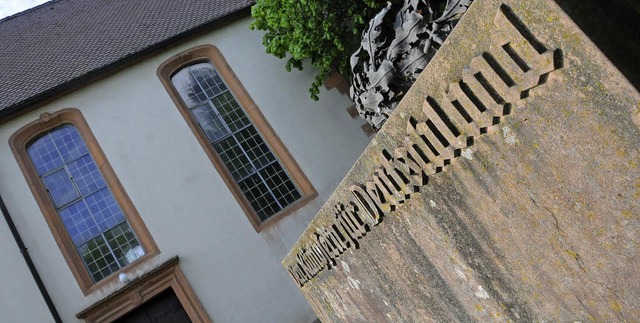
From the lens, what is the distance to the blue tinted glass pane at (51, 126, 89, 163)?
42.3 feet

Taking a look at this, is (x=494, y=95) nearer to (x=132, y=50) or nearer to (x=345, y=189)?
(x=345, y=189)

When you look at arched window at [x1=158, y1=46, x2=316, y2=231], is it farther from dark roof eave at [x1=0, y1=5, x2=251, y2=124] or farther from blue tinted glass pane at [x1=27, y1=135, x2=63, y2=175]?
blue tinted glass pane at [x1=27, y1=135, x2=63, y2=175]

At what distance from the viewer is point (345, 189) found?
4.25 metres

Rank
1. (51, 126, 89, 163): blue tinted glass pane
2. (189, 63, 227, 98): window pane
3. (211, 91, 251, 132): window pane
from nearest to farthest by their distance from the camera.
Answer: (51, 126, 89, 163): blue tinted glass pane
(211, 91, 251, 132): window pane
(189, 63, 227, 98): window pane

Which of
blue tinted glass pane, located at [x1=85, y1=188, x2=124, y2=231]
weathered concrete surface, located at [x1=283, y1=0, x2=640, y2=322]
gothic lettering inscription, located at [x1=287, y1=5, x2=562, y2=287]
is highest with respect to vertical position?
blue tinted glass pane, located at [x1=85, y1=188, x2=124, y2=231]

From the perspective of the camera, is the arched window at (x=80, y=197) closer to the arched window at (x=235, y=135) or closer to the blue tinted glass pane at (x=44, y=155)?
the blue tinted glass pane at (x=44, y=155)

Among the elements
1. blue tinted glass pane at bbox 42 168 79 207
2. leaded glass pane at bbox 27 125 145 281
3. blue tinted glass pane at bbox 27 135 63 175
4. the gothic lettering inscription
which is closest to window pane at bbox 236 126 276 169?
leaded glass pane at bbox 27 125 145 281

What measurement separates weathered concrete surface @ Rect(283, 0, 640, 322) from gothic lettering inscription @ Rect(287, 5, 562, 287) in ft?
0.07

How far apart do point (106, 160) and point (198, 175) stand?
183 centimetres

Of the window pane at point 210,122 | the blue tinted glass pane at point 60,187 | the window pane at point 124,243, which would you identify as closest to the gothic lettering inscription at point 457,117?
the window pane at point 124,243

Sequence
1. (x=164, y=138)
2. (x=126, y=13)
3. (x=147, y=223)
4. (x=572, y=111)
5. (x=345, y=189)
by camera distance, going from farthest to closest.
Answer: (x=126, y=13) < (x=164, y=138) < (x=147, y=223) < (x=345, y=189) < (x=572, y=111)

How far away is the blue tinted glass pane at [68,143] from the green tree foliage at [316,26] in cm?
432

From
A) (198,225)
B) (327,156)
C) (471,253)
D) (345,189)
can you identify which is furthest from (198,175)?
(471,253)

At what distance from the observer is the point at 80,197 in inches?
494
